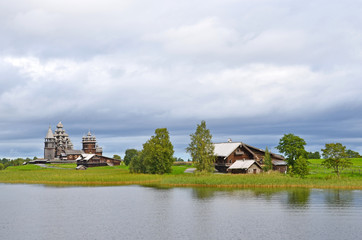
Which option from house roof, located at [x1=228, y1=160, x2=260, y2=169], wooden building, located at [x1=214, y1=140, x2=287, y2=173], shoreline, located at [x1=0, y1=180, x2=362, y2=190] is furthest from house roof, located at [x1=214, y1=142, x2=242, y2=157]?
shoreline, located at [x1=0, y1=180, x2=362, y2=190]

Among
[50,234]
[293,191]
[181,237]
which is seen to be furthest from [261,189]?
[50,234]

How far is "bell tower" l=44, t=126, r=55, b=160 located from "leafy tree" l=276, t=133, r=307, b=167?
135 metres

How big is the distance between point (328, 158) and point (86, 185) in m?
48.9

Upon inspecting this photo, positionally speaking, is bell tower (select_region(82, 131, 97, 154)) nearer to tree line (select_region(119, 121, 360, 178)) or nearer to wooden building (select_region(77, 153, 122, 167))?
wooden building (select_region(77, 153, 122, 167))

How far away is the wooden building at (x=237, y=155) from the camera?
311 ft

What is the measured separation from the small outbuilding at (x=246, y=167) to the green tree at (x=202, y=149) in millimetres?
6006

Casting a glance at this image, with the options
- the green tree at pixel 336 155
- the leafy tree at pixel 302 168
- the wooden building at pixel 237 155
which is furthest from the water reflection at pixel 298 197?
the wooden building at pixel 237 155

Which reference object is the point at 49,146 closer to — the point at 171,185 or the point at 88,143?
the point at 88,143

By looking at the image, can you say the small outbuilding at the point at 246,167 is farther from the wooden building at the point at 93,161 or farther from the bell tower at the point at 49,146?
the bell tower at the point at 49,146

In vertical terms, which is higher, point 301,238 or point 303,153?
point 303,153

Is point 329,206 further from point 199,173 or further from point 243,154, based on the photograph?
point 243,154

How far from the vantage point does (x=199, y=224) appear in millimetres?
36625

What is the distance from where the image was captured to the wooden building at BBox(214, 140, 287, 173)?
94.9 m

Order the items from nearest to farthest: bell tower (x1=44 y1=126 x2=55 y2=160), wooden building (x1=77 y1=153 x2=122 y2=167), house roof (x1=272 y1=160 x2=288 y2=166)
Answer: house roof (x1=272 y1=160 x2=288 y2=166)
wooden building (x1=77 y1=153 x2=122 y2=167)
bell tower (x1=44 y1=126 x2=55 y2=160)
